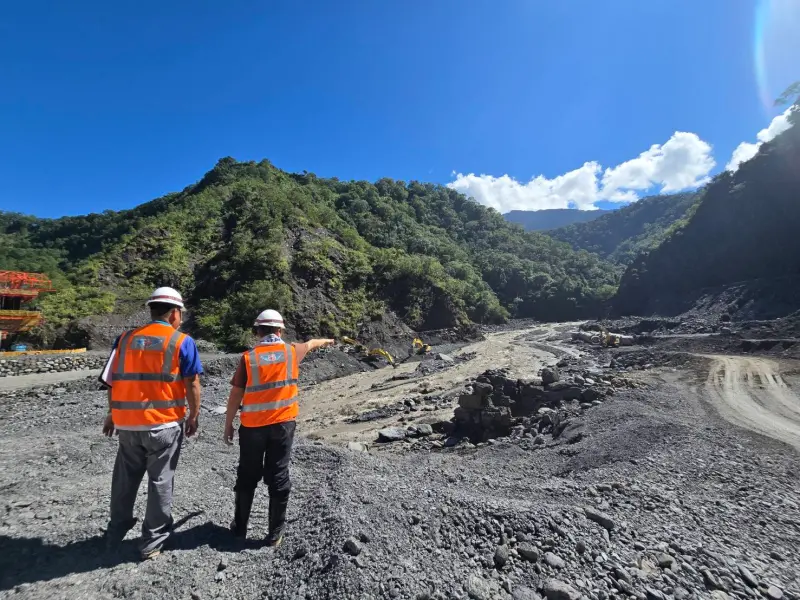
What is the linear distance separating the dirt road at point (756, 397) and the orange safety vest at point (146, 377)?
10966 millimetres

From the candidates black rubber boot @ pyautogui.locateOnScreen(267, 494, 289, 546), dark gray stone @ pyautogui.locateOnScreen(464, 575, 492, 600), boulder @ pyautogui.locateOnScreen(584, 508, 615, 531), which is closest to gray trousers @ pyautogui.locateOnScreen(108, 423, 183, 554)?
black rubber boot @ pyautogui.locateOnScreen(267, 494, 289, 546)

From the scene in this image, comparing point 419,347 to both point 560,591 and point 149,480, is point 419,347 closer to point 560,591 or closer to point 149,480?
point 560,591

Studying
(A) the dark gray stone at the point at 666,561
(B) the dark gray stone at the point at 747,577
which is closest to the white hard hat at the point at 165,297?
(A) the dark gray stone at the point at 666,561

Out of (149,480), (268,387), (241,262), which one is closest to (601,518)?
(268,387)

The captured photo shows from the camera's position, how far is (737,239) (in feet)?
169

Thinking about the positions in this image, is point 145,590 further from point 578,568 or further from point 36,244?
point 36,244

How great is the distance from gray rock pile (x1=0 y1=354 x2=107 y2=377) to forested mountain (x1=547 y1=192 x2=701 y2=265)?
494ft

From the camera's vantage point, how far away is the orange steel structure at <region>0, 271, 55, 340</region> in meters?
19.9

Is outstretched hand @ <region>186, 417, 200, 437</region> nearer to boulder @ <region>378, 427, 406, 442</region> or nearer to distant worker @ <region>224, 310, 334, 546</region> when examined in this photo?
distant worker @ <region>224, 310, 334, 546</region>

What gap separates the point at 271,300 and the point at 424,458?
802 inches

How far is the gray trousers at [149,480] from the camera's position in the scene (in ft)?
9.90

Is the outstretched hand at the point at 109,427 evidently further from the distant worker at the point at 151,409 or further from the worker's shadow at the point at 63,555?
the worker's shadow at the point at 63,555

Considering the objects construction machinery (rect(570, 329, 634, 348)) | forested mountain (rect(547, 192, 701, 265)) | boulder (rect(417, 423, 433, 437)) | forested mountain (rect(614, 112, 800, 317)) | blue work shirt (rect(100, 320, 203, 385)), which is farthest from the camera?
forested mountain (rect(547, 192, 701, 265))

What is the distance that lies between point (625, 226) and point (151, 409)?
611 feet
